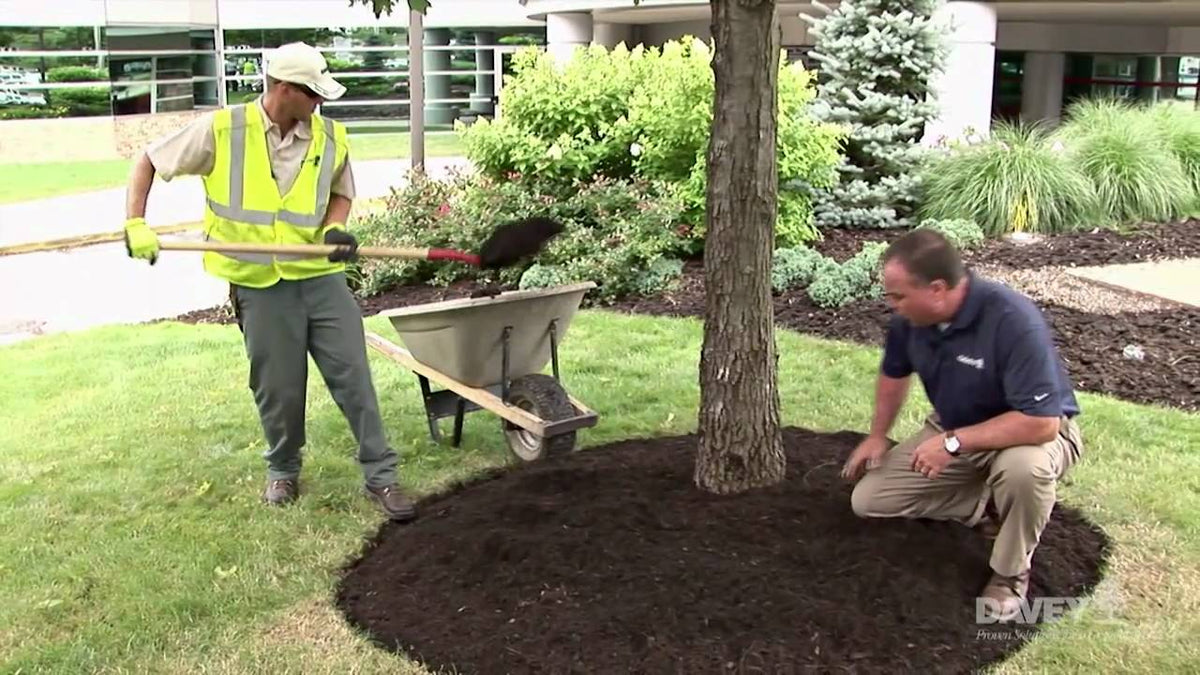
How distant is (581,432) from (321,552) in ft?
5.11

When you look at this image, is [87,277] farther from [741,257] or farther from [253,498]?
[741,257]

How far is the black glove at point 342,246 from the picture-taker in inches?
162

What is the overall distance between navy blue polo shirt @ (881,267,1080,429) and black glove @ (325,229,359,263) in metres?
1.88

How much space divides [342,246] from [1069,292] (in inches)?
222

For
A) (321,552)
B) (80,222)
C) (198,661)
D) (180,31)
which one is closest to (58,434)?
A: (321,552)

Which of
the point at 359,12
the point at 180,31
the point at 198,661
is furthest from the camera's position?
the point at 359,12

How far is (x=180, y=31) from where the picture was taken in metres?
26.3

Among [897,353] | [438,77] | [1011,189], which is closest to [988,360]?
[897,353]

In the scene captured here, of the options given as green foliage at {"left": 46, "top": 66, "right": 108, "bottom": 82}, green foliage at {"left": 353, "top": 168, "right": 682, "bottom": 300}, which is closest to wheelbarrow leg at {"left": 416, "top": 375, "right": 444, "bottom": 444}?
green foliage at {"left": 353, "top": 168, "right": 682, "bottom": 300}

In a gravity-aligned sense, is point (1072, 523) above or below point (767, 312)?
below

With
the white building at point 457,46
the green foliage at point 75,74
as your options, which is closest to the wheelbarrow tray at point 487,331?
the white building at point 457,46

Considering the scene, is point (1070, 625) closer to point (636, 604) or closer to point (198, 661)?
point (636, 604)

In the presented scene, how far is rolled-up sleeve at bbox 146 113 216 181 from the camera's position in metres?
4.14

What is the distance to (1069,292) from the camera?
313 inches
